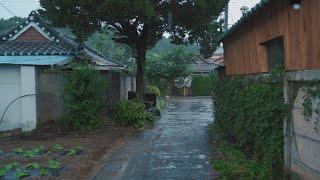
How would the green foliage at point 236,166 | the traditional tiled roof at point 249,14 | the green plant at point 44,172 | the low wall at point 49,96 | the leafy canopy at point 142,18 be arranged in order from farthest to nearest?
1. the leafy canopy at point 142,18
2. the low wall at point 49,96
3. the green plant at point 44,172
4. the traditional tiled roof at point 249,14
5. the green foliage at point 236,166

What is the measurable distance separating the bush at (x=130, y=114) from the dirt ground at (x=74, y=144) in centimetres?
74

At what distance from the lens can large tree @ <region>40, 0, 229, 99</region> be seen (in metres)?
18.2

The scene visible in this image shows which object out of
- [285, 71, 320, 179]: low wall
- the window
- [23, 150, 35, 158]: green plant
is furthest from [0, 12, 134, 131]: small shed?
[285, 71, 320, 179]: low wall

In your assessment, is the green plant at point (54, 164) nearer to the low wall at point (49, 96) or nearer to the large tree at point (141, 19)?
the low wall at point (49, 96)

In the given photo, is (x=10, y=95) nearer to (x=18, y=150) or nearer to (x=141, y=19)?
(x=18, y=150)

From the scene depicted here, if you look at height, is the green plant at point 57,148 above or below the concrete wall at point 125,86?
below

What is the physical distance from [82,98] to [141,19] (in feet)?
14.6

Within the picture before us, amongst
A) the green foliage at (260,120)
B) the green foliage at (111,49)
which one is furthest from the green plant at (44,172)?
the green foliage at (111,49)

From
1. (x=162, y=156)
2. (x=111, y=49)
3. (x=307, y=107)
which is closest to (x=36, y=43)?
(x=162, y=156)

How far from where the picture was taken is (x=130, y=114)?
1986 centimetres

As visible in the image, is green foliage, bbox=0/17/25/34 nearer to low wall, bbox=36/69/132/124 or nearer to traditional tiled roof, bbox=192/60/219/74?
traditional tiled roof, bbox=192/60/219/74

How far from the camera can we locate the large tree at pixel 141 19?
1819cm

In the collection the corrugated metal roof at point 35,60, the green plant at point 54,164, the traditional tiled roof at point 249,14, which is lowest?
the green plant at point 54,164

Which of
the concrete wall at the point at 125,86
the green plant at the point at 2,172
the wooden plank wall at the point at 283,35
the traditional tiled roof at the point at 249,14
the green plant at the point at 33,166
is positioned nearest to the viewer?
the wooden plank wall at the point at 283,35
